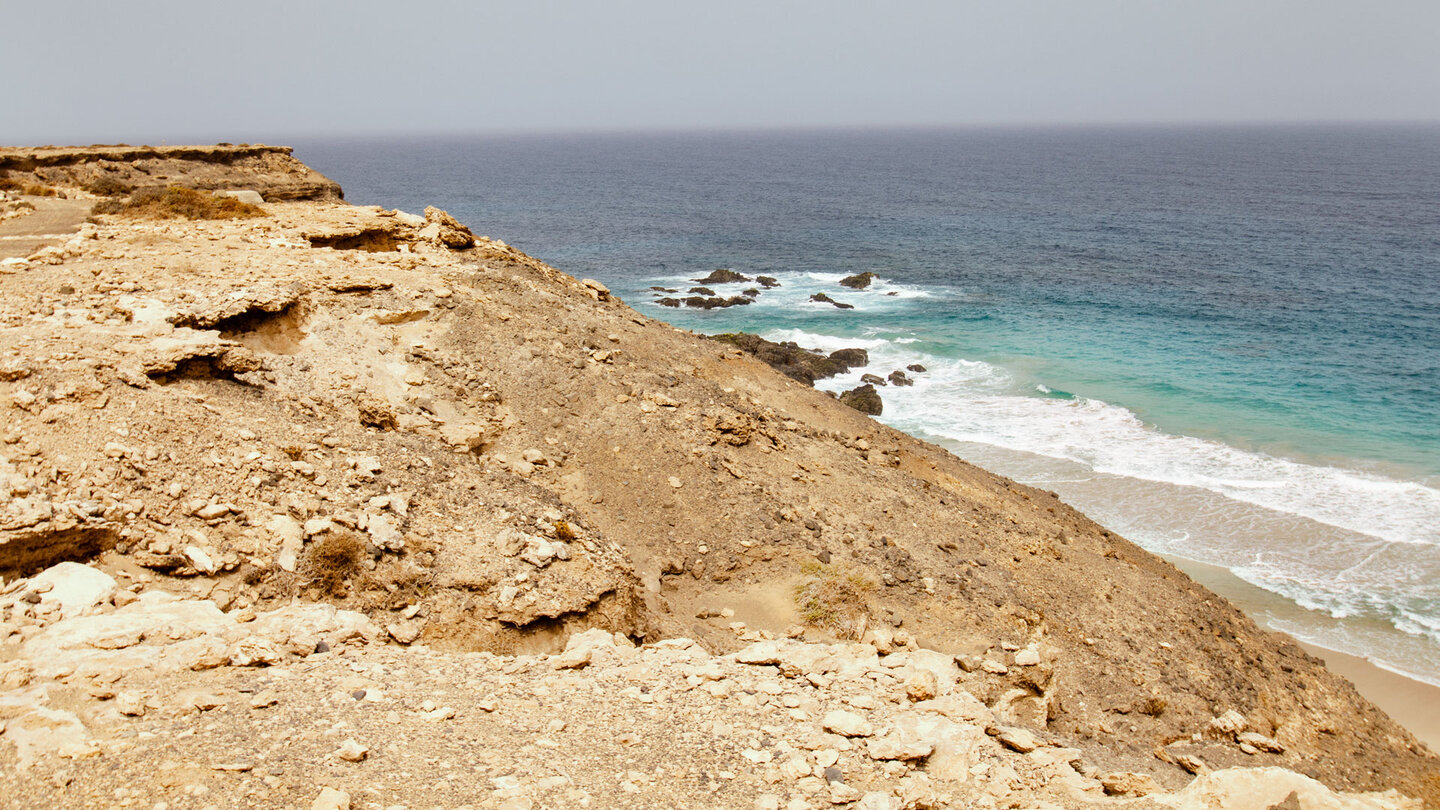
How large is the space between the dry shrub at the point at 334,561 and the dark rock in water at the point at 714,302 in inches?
1539

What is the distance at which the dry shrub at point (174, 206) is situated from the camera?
62.6ft

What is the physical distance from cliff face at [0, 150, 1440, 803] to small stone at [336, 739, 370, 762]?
2.17 meters

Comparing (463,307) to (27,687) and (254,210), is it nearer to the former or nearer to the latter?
(254,210)

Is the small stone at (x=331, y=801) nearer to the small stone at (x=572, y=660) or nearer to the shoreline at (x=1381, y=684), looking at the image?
the small stone at (x=572, y=660)

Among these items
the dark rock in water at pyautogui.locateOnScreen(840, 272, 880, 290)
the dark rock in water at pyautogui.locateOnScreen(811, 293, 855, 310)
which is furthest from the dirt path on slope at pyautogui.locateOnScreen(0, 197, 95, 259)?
the dark rock in water at pyautogui.locateOnScreen(840, 272, 880, 290)

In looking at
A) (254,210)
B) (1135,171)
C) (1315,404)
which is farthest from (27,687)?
(1135,171)

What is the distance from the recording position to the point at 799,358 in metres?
35.7

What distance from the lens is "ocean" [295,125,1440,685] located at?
23.0 m

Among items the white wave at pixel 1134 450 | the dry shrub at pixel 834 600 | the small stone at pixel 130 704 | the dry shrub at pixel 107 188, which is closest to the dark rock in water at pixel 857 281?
the white wave at pixel 1134 450

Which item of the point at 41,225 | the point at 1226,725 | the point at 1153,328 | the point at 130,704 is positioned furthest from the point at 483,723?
the point at 1153,328

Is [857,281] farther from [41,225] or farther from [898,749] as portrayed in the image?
[898,749]

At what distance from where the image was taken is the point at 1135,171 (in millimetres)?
120188

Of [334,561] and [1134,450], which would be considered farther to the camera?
[1134,450]

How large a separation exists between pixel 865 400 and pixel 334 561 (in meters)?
24.6
